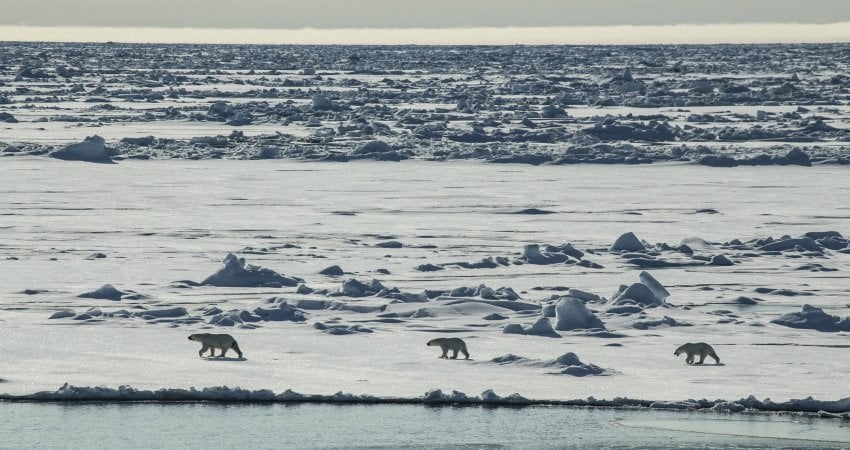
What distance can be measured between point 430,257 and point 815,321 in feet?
13.6

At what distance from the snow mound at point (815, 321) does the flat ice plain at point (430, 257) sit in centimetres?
1

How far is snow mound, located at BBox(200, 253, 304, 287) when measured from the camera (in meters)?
10.9

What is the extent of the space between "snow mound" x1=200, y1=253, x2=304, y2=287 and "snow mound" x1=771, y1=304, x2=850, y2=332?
12.8 feet

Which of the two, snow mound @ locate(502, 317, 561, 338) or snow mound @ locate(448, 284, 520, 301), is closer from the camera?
snow mound @ locate(502, 317, 561, 338)

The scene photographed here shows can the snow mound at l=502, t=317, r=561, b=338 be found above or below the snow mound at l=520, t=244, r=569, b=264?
below

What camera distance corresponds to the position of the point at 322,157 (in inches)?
867

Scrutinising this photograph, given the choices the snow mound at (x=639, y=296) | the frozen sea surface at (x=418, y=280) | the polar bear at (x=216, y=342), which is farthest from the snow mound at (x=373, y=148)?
the polar bear at (x=216, y=342)

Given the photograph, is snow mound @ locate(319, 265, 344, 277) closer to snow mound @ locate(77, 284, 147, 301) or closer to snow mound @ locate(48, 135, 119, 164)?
snow mound @ locate(77, 284, 147, 301)

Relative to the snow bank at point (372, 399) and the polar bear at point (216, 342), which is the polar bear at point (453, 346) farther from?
the polar bear at point (216, 342)

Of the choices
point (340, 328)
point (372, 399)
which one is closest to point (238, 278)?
point (340, 328)

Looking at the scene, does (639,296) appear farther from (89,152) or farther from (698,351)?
(89,152)

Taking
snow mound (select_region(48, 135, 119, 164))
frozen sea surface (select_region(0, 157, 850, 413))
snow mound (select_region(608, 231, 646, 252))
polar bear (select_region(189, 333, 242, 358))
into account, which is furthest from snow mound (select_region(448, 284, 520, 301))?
snow mound (select_region(48, 135, 119, 164))

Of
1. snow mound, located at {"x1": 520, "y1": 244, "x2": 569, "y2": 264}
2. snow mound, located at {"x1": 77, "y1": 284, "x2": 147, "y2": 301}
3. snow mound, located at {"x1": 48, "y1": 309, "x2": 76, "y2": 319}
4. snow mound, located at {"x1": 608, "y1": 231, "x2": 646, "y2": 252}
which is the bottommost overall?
snow mound, located at {"x1": 48, "y1": 309, "x2": 76, "y2": 319}

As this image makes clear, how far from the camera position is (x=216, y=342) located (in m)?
8.16
